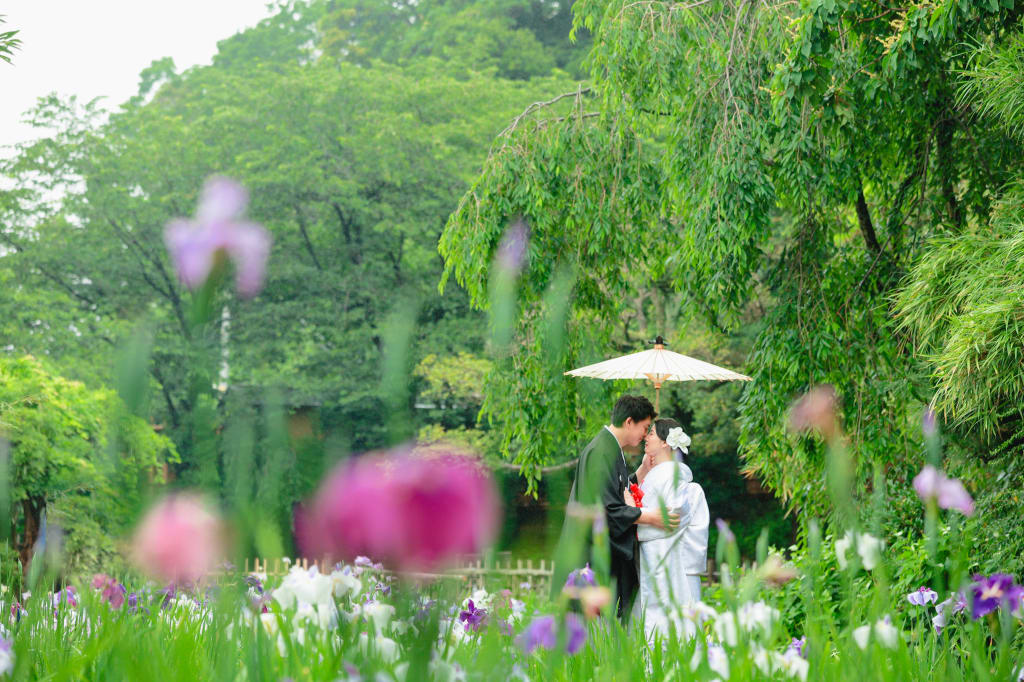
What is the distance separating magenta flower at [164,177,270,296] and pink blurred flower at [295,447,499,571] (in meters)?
0.17

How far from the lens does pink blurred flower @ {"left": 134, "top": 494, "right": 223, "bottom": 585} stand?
719 mm

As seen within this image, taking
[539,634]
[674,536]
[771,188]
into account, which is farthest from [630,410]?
[771,188]

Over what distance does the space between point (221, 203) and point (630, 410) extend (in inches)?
111

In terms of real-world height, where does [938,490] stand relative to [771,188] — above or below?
below

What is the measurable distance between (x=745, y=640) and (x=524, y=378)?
5.11 meters

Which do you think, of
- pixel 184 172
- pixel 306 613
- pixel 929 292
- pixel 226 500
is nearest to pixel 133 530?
pixel 226 500

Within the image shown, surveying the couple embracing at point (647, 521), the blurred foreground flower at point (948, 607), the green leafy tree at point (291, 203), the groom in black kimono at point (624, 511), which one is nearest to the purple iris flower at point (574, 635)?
the blurred foreground flower at point (948, 607)

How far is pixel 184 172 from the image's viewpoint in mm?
15141

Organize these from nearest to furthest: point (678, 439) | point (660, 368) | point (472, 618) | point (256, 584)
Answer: point (256, 584) → point (472, 618) → point (678, 439) → point (660, 368)

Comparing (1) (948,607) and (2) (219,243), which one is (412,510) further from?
(1) (948,607)

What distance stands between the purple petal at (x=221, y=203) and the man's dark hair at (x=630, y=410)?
278cm

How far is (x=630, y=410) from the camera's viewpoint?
3.45 metres

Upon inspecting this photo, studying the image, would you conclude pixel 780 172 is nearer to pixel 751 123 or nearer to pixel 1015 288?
pixel 751 123

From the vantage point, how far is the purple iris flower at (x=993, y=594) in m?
1.42
